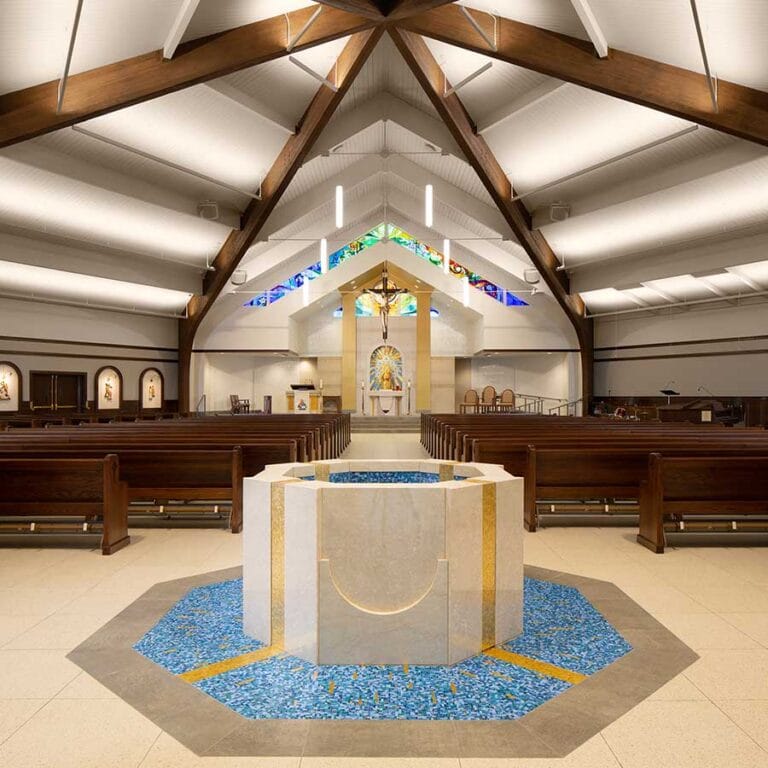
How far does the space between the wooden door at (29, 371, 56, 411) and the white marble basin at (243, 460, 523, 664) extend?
1347 centimetres

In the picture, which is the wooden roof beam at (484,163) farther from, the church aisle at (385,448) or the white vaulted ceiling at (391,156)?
the church aisle at (385,448)

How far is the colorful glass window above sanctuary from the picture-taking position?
19344mm

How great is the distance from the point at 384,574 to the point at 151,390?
15852 mm

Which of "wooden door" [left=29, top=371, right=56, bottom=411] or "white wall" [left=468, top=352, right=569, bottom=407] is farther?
"white wall" [left=468, top=352, right=569, bottom=407]

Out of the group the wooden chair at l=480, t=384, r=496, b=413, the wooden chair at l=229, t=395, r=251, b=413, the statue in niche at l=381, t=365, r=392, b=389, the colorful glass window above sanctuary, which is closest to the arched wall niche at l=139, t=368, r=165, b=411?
the wooden chair at l=229, t=395, r=251, b=413

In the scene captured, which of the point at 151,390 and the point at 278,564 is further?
the point at 151,390

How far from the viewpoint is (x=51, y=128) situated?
7711 mm

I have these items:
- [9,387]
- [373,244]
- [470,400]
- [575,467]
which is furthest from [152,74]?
[470,400]

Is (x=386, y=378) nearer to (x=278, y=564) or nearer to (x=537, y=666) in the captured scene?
(x=278, y=564)

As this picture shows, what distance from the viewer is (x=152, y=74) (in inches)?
307

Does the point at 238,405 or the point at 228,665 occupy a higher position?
the point at 238,405

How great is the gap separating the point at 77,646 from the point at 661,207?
37.8 ft

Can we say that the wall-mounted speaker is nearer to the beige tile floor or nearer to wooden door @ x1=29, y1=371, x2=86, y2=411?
wooden door @ x1=29, y1=371, x2=86, y2=411

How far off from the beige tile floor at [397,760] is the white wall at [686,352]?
11219 mm
